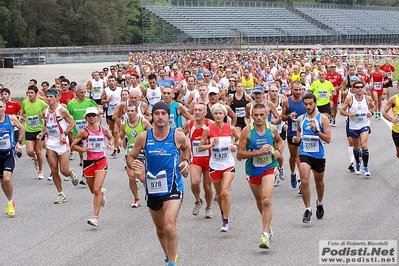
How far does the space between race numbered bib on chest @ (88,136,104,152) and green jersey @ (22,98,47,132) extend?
369 centimetres

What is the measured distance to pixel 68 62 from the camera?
6869cm

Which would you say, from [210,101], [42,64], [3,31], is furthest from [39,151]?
[3,31]

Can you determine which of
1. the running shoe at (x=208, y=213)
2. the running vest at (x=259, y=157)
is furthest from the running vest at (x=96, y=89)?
the running vest at (x=259, y=157)

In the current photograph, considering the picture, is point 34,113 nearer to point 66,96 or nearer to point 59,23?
point 66,96

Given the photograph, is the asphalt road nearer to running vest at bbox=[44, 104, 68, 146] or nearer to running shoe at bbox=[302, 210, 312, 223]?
running shoe at bbox=[302, 210, 312, 223]

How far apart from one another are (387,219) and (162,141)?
155 inches

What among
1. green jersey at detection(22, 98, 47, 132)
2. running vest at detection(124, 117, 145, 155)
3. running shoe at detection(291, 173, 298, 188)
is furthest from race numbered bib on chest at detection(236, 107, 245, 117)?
running vest at detection(124, 117, 145, 155)

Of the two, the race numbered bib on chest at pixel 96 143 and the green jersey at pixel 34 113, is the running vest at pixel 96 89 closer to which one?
the green jersey at pixel 34 113

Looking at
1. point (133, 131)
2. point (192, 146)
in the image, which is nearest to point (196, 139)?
point (192, 146)

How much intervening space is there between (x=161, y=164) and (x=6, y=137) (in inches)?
187

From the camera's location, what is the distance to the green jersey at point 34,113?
1477 cm

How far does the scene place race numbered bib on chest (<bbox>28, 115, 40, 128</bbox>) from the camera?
14891mm

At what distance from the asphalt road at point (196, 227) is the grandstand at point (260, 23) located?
70.9 m

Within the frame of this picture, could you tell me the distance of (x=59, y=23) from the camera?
91.6 meters
